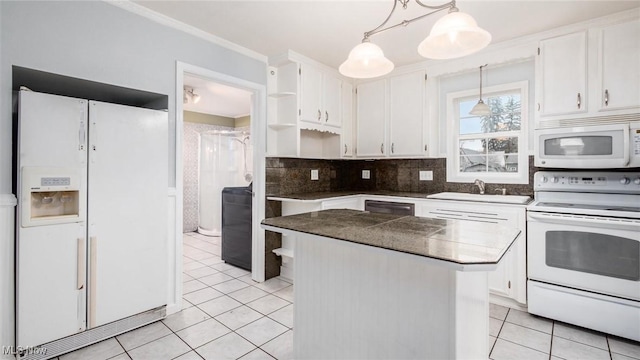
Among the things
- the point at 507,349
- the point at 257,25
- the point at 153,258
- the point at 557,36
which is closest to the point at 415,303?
the point at 507,349

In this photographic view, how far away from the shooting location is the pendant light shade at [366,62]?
5.75 feet

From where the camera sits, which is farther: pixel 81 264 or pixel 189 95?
pixel 189 95

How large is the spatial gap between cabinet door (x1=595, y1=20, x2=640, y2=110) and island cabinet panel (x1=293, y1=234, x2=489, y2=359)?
2.00m

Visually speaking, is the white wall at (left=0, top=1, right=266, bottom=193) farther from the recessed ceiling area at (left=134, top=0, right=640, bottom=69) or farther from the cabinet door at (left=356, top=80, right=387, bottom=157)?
the cabinet door at (left=356, top=80, right=387, bottom=157)

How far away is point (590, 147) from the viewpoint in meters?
2.45

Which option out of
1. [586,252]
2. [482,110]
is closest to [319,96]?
[482,110]

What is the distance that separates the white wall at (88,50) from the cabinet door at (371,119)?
1.82 metres

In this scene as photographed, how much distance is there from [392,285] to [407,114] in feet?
8.32

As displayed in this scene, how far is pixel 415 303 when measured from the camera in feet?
4.44

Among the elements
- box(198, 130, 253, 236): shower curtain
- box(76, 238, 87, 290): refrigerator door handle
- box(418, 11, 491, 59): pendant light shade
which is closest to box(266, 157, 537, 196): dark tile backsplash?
box(76, 238, 87, 290): refrigerator door handle

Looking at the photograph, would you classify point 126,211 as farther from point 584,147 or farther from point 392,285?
point 584,147

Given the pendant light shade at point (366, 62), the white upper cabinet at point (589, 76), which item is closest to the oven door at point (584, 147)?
the white upper cabinet at point (589, 76)

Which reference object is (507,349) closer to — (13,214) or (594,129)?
(594,129)

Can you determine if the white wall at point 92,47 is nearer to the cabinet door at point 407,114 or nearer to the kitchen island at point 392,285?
the kitchen island at point 392,285
